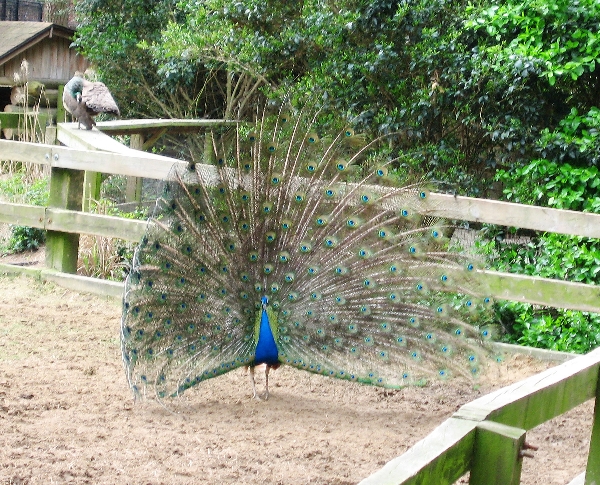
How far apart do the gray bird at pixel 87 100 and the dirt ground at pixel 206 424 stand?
1966 mm

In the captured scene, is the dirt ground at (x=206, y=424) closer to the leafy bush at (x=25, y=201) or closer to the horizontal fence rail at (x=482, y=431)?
the horizontal fence rail at (x=482, y=431)

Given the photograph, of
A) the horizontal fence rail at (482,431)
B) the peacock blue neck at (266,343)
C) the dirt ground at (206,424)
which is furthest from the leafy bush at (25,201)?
the horizontal fence rail at (482,431)

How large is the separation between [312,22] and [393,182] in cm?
397

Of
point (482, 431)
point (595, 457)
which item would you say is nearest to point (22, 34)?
point (595, 457)

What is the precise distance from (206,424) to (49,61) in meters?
15.0

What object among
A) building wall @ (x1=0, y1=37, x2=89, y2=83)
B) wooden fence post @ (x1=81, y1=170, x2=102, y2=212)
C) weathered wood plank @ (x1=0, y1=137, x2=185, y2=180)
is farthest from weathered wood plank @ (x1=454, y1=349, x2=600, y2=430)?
building wall @ (x1=0, y1=37, x2=89, y2=83)

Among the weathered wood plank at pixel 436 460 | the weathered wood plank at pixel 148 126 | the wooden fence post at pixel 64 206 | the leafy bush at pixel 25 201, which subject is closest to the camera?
the weathered wood plank at pixel 436 460

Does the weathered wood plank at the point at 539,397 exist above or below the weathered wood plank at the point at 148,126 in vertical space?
below

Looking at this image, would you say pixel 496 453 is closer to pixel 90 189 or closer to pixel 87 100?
pixel 87 100

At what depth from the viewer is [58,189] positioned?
22.2 ft

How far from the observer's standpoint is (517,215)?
17.5ft

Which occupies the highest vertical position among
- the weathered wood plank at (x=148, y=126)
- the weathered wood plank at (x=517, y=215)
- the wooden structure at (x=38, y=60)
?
the wooden structure at (x=38, y=60)

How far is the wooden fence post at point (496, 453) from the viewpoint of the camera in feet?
6.12

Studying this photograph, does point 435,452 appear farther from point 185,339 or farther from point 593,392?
point 185,339
